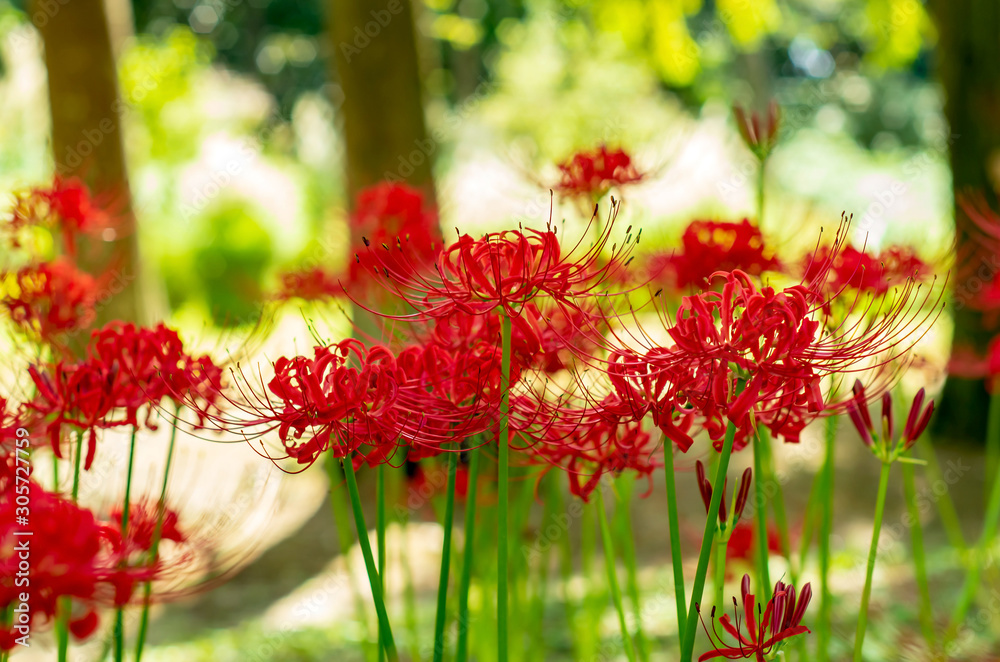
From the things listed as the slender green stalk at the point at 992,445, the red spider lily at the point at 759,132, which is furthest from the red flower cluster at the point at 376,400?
the slender green stalk at the point at 992,445

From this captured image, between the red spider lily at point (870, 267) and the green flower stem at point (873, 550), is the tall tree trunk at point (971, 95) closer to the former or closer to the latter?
the red spider lily at point (870, 267)

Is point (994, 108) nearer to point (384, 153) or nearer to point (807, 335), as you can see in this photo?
point (384, 153)

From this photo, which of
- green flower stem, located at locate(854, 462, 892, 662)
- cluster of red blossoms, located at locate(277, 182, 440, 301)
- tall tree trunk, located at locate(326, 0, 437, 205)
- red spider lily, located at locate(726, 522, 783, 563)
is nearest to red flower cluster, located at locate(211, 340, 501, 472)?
green flower stem, located at locate(854, 462, 892, 662)

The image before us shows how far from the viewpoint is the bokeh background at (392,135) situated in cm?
445

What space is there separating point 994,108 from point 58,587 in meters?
5.46

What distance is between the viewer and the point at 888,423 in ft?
4.76

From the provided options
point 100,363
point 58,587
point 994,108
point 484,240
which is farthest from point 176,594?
point 994,108

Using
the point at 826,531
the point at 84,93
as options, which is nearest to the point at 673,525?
the point at 826,531

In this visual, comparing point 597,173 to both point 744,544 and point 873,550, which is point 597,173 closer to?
point 873,550

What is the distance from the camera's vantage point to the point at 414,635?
2467mm

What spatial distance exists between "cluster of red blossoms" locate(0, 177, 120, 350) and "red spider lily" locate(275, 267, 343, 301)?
467mm

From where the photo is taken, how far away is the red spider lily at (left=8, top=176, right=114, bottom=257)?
2.23 metres

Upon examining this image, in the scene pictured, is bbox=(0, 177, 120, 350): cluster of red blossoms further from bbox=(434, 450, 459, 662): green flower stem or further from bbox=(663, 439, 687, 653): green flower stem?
bbox=(663, 439, 687, 653): green flower stem

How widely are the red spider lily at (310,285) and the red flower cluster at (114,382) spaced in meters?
0.91
